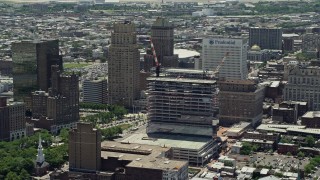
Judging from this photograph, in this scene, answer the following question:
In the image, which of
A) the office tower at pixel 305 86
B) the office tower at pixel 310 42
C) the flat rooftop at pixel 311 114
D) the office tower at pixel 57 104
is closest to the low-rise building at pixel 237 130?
the flat rooftop at pixel 311 114

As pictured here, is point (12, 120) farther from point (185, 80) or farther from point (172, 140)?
point (185, 80)

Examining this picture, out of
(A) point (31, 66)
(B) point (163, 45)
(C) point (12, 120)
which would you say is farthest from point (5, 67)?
(C) point (12, 120)

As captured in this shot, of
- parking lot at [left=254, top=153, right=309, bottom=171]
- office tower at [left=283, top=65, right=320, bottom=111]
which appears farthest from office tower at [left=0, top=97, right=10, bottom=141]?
office tower at [left=283, top=65, right=320, bottom=111]

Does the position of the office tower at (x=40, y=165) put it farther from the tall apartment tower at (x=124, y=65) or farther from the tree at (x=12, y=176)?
the tall apartment tower at (x=124, y=65)

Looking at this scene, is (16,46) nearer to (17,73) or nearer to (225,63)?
(17,73)

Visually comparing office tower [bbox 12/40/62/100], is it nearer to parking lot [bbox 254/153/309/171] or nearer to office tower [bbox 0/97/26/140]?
office tower [bbox 0/97/26/140]

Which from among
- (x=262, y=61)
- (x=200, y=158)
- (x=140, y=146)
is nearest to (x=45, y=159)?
(x=140, y=146)
